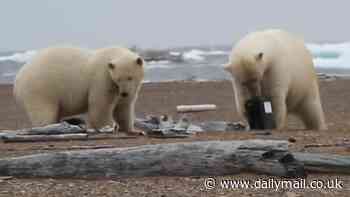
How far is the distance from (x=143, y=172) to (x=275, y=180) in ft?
3.31

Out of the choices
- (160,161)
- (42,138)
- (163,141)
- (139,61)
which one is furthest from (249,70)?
(160,161)

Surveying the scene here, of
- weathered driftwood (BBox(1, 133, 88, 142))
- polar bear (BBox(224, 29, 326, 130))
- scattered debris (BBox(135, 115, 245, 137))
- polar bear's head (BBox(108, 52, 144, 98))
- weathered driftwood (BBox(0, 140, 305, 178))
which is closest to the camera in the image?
weathered driftwood (BBox(0, 140, 305, 178))

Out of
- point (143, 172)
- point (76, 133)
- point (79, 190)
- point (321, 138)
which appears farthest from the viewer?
point (76, 133)

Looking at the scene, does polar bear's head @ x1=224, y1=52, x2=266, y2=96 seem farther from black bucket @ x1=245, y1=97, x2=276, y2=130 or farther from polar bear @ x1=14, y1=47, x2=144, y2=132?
polar bear @ x1=14, y1=47, x2=144, y2=132

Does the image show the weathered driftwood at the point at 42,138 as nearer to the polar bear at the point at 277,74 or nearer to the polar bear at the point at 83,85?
the polar bear at the point at 83,85

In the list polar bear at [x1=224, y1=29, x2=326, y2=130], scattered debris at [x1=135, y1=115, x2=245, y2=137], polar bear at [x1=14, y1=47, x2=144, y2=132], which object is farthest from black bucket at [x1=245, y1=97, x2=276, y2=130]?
polar bear at [x1=14, y1=47, x2=144, y2=132]

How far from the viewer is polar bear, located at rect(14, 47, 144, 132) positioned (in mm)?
9953

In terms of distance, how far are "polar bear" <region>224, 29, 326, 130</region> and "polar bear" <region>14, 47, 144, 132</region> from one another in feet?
4.43

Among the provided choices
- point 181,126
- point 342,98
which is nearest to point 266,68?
point 181,126

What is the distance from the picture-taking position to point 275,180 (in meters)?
5.64

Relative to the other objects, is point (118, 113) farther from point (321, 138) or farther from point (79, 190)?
point (79, 190)

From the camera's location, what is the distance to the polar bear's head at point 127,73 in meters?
9.79

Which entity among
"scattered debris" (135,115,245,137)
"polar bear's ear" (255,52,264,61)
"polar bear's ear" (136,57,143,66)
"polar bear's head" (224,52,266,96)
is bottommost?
"scattered debris" (135,115,245,137)

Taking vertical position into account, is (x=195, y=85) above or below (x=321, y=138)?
below
